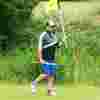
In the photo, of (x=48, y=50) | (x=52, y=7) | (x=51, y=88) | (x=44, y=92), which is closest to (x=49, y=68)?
(x=48, y=50)

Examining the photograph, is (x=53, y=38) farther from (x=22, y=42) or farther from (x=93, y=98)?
(x=22, y=42)

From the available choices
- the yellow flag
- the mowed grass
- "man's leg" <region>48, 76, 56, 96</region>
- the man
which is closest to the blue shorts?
the man

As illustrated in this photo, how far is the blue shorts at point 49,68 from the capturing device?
18.2ft

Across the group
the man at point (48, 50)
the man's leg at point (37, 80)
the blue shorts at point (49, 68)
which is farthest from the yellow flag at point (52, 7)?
the man's leg at point (37, 80)

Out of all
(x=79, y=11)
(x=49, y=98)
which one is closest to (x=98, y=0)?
(x=79, y=11)

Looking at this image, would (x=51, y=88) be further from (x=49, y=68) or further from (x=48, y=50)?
(x=48, y=50)

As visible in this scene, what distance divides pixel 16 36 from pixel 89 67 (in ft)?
4.96

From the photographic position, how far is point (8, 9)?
7.23 metres

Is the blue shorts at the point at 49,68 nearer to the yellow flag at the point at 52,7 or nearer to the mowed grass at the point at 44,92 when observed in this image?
the mowed grass at the point at 44,92

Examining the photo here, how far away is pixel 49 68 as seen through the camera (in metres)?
5.58

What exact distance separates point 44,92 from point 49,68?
0.72 m

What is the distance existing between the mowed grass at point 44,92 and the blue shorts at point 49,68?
1.24 ft

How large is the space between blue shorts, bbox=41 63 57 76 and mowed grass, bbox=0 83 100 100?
38 centimetres

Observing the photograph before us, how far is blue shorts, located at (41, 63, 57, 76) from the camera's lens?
5.56m
